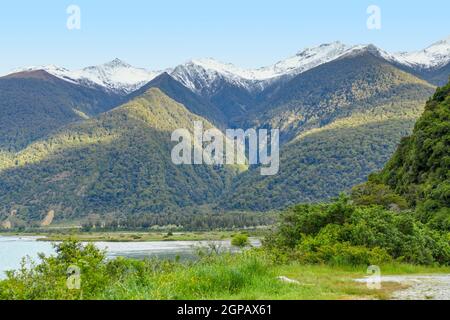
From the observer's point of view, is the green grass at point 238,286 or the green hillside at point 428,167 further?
the green hillside at point 428,167

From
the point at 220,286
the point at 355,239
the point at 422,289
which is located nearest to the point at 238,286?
the point at 220,286

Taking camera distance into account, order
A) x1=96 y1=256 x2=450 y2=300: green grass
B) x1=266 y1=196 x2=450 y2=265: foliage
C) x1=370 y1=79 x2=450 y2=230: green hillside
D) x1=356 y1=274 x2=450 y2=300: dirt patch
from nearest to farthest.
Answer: x1=96 y1=256 x2=450 y2=300: green grass → x1=356 y1=274 x2=450 y2=300: dirt patch → x1=266 y1=196 x2=450 y2=265: foliage → x1=370 y1=79 x2=450 y2=230: green hillside

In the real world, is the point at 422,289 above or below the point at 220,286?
below

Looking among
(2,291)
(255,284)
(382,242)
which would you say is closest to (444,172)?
Result: (382,242)

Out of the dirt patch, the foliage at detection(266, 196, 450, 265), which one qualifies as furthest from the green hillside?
the dirt patch

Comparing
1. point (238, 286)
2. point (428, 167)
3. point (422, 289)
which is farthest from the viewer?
point (428, 167)

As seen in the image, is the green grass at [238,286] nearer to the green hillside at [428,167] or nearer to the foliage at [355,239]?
the foliage at [355,239]

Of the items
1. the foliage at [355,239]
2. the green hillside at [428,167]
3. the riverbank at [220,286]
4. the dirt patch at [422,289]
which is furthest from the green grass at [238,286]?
the green hillside at [428,167]

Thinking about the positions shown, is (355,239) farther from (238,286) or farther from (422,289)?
(238,286)

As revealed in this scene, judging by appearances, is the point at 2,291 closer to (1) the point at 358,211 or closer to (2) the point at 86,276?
(2) the point at 86,276

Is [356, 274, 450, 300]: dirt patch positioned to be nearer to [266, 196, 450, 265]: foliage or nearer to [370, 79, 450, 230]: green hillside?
[266, 196, 450, 265]: foliage

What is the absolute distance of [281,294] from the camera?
42.5 ft

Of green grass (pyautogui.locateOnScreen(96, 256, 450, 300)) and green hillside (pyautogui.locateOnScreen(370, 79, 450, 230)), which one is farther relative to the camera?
green hillside (pyautogui.locateOnScreen(370, 79, 450, 230))

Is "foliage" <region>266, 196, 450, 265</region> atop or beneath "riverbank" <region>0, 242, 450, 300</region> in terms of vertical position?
beneath
